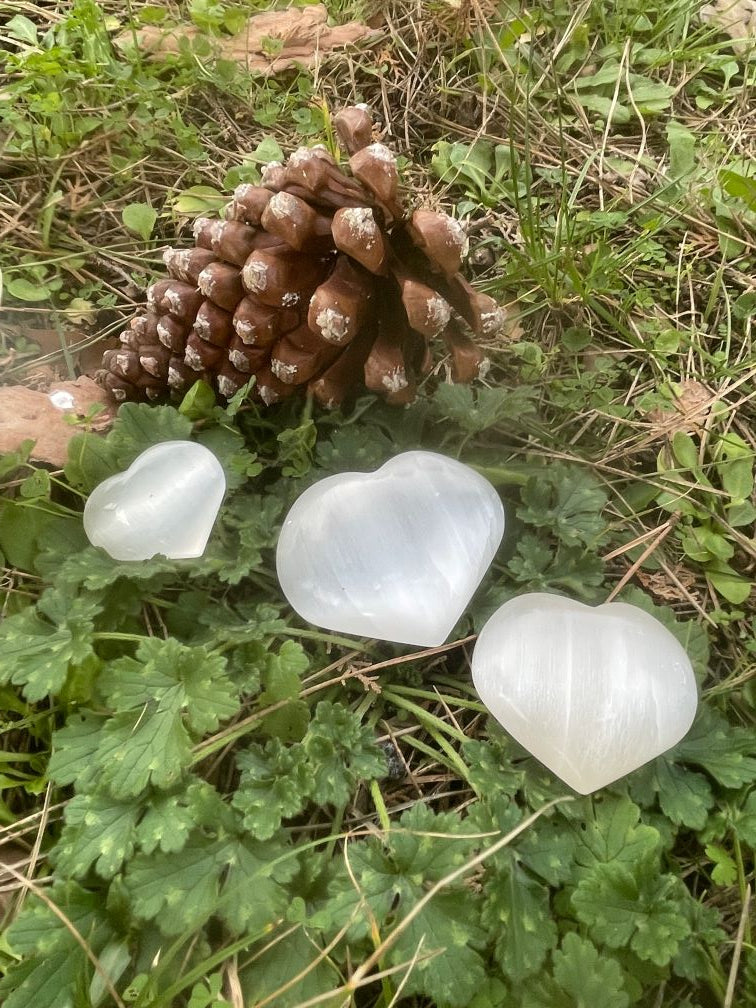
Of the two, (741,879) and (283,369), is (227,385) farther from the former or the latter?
(741,879)

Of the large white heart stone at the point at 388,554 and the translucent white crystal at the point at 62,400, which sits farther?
the translucent white crystal at the point at 62,400

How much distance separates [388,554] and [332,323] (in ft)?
1.18

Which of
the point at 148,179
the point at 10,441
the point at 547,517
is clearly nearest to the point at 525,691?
the point at 547,517

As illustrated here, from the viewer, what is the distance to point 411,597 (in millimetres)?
1099

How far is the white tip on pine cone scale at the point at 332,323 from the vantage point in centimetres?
110

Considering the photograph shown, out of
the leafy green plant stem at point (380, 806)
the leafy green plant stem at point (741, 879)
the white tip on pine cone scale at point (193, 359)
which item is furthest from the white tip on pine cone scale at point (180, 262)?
the leafy green plant stem at point (741, 879)

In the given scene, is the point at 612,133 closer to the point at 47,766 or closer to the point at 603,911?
the point at 603,911

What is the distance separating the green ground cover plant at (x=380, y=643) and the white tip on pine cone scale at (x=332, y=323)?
7.0 inches

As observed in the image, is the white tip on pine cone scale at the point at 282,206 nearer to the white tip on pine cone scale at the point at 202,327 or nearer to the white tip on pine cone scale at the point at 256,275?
the white tip on pine cone scale at the point at 256,275

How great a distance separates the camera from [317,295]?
1112 mm

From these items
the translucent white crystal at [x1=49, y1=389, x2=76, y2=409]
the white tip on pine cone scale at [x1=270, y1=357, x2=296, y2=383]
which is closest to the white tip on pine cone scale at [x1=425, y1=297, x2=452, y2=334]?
the white tip on pine cone scale at [x1=270, y1=357, x2=296, y2=383]

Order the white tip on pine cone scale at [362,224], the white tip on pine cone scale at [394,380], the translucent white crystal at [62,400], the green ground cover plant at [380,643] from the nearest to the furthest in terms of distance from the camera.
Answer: the green ground cover plant at [380,643]
the white tip on pine cone scale at [362,224]
the white tip on pine cone scale at [394,380]
the translucent white crystal at [62,400]

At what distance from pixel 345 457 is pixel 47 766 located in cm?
65

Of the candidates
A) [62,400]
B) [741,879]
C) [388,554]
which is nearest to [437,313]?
[388,554]
